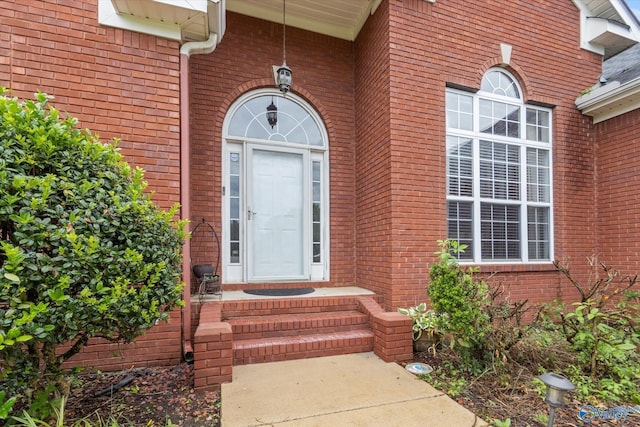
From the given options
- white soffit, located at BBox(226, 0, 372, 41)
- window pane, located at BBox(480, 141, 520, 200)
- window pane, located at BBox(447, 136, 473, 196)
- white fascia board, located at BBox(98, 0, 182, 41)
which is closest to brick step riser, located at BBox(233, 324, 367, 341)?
window pane, located at BBox(447, 136, 473, 196)

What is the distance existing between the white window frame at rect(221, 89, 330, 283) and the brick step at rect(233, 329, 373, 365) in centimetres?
140

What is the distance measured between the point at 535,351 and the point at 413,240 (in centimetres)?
172

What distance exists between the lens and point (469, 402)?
2.65 metres

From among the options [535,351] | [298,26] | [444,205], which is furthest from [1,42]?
[535,351]

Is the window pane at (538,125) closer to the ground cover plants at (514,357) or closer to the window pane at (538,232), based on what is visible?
the window pane at (538,232)

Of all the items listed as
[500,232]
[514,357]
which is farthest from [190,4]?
[500,232]

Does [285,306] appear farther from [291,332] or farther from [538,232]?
[538,232]

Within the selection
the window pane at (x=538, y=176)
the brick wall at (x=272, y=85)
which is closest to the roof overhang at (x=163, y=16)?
the brick wall at (x=272, y=85)

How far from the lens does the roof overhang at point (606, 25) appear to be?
17.8ft

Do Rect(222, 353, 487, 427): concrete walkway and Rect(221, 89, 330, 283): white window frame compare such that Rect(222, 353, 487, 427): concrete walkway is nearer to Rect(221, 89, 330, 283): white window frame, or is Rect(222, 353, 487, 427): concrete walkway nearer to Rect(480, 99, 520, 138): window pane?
Rect(221, 89, 330, 283): white window frame

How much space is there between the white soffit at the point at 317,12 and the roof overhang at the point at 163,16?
1.38 m

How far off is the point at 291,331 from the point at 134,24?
3.65 meters

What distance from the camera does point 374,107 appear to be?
476cm

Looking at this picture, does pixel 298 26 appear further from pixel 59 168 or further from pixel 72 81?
pixel 59 168
